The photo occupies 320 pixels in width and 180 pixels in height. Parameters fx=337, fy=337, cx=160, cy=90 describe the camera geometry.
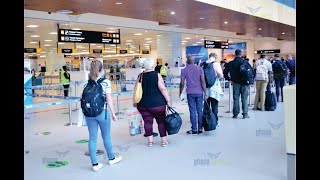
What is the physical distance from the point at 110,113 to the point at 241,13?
7.14 metres

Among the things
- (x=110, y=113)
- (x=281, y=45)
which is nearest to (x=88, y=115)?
(x=110, y=113)

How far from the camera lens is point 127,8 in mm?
9188

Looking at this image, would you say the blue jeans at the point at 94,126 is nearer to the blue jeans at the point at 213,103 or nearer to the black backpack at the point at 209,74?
the black backpack at the point at 209,74

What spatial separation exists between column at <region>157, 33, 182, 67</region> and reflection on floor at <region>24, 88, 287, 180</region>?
10.0 meters

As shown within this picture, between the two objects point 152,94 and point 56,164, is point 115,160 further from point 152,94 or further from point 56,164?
point 152,94

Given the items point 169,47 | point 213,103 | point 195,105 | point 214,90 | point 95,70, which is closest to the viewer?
point 95,70

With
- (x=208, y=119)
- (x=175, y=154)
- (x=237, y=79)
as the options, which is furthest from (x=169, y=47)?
(x=175, y=154)

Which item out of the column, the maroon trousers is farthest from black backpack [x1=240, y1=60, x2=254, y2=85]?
the column

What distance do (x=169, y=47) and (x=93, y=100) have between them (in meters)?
13.1

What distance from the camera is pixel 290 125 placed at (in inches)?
70.2

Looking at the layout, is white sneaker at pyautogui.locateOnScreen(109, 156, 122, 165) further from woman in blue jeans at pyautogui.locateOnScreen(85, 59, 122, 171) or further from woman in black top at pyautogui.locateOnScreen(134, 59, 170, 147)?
woman in black top at pyautogui.locateOnScreen(134, 59, 170, 147)

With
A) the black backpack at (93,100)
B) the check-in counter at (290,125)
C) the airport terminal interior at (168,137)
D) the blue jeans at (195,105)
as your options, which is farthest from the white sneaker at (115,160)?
the check-in counter at (290,125)

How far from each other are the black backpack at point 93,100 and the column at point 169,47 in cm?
1286

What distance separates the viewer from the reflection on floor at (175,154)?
3.98 m
